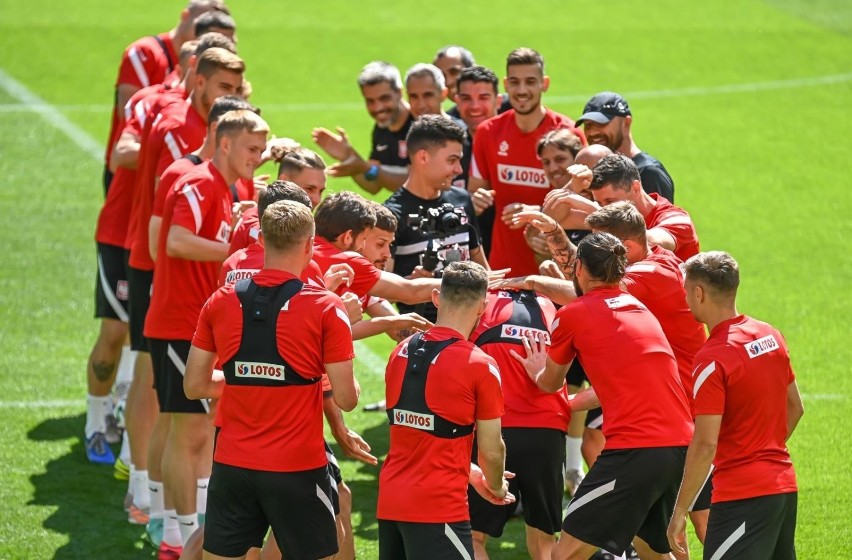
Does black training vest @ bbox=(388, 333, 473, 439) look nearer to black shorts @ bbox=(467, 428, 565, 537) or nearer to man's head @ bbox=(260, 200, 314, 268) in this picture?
man's head @ bbox=(260, 200, 314, 268)

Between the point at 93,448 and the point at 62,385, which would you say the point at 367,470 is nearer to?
the point at 93,448

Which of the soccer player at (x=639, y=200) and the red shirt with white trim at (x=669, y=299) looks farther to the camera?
the soccer player at (x=639, y=200)

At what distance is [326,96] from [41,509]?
46.1 ft

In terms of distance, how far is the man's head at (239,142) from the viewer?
24.8ft

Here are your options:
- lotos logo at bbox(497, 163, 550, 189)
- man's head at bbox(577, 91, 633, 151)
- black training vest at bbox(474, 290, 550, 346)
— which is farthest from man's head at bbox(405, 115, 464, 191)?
black training vest at bbox(474, 290, 550, 346)

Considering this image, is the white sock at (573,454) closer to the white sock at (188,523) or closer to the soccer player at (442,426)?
the white sock at (188,523)

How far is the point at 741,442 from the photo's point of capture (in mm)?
5910

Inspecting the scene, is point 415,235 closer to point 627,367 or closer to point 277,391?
point 627,367

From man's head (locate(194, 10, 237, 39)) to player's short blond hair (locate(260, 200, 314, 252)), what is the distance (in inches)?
188

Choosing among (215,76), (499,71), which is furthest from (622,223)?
(499,71)

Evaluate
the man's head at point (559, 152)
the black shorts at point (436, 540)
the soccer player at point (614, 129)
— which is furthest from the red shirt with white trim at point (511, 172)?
the black shorts at point (436, 540)

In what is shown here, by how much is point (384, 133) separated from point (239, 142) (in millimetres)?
3536

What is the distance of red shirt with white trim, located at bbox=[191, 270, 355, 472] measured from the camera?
19.4ft

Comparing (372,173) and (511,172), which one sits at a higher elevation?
(511,172)
